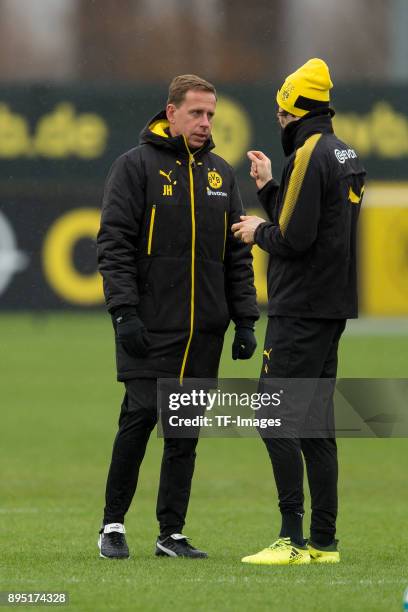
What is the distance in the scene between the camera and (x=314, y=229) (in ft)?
21.9

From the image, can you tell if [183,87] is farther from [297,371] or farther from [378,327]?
[378,327]

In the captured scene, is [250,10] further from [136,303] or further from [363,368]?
[136,303]

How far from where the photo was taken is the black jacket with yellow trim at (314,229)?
6.65 metres

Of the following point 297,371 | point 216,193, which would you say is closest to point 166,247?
point 216,193

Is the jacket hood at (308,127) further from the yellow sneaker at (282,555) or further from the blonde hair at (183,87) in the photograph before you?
the yellow sneaker at (282,555)

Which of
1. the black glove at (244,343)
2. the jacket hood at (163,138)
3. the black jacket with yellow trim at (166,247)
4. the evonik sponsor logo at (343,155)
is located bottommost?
the black glove at (244,343)

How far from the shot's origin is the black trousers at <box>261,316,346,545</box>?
6707mm

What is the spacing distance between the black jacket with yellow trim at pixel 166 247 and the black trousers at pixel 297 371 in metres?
0.38

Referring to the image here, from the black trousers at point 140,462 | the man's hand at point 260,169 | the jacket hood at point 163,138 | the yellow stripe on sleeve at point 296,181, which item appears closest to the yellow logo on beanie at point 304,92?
the yellow stripe on sleeve at point 296,181

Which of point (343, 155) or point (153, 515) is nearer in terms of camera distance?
point (343, 155)

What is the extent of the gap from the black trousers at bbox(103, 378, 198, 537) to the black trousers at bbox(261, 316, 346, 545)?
50cm

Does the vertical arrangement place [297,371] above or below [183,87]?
below


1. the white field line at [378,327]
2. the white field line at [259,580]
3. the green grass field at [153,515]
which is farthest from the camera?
the white field line at [378,327]

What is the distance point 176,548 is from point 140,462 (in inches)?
15.7
